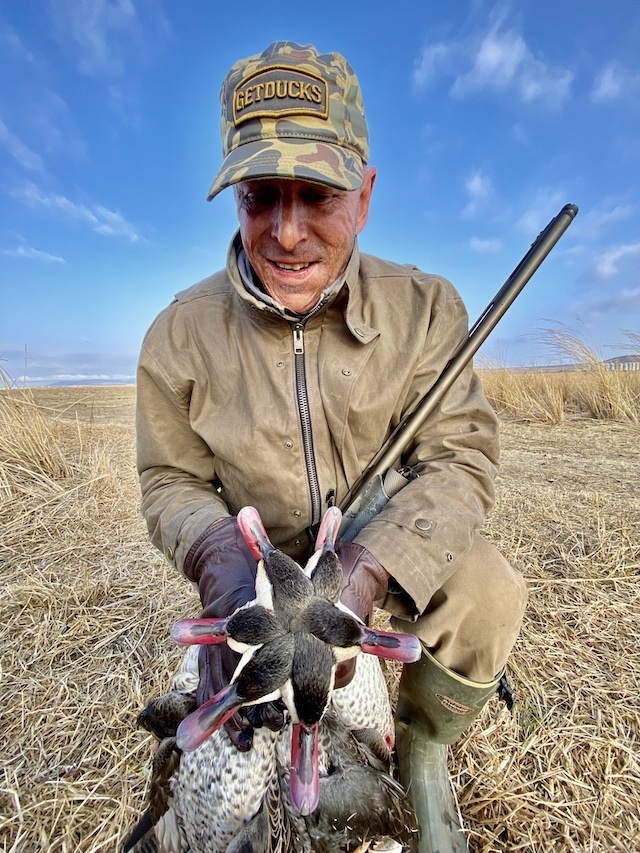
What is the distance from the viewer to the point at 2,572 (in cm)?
358

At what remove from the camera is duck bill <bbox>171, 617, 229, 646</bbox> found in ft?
3.18

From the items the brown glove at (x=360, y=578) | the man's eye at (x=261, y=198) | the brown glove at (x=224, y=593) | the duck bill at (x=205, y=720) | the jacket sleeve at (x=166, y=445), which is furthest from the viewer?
the jacket sleeve at (x=166, y=445)

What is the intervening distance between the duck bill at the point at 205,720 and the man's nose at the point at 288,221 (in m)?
1.39

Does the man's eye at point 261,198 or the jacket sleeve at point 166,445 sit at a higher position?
the man's eye at point 261,198

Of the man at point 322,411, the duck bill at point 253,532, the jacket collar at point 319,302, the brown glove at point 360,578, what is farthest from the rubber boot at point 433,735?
the jacket collar at point 319,302

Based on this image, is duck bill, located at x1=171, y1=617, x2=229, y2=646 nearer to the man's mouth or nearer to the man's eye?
the man's mouth

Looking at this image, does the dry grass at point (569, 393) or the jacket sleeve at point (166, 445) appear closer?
the jacket sleeve at point (166, 445)

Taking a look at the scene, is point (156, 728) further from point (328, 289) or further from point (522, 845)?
point (328, 289)

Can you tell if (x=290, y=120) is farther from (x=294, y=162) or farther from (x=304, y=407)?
(x=304, y=407)

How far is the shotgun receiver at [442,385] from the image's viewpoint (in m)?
1.88

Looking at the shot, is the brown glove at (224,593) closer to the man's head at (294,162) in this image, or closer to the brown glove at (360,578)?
the brown glove at (360,578)

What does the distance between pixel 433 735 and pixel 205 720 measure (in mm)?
1304

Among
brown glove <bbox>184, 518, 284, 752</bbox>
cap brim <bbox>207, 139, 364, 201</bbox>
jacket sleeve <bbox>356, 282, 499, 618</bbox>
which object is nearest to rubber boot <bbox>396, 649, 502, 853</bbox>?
jacket sleeve <bbox>356, 282, 499, 618</bbox>

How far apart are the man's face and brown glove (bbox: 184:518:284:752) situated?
889 millimetres
